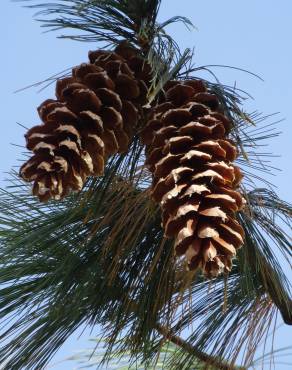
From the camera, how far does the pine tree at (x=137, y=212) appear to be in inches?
44.5

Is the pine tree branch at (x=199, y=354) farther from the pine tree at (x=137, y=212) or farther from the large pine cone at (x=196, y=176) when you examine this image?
the large pine cone at (x=196, y=176)

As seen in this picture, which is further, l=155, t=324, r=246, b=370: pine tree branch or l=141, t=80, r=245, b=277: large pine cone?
l=155, t=324, r=246, b=370: pine tree branch

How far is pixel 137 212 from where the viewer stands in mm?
1524

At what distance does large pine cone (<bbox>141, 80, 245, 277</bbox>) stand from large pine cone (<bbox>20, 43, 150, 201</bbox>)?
2.1 inches

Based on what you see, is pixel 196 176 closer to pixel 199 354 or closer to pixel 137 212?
pixel 137 212

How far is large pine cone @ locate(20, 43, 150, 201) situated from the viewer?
113 cm

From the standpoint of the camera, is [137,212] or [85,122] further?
[137,212]

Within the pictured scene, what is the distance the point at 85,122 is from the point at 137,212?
0.37 m

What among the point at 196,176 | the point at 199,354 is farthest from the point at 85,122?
the point at 199,354

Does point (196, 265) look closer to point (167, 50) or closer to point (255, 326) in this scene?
point (167, 50)

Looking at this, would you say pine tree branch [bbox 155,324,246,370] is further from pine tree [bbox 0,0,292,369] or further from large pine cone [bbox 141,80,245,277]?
large pine cone [bbox 141,80,245,277]

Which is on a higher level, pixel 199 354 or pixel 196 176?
pixel 196 176

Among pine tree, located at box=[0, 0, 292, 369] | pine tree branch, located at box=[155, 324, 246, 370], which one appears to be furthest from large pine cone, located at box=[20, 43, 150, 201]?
pine tree branch, located at box=[155, 324, 246, 370]

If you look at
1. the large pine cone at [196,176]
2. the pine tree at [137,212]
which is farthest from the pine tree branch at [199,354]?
the large pine cone at [196,176]
